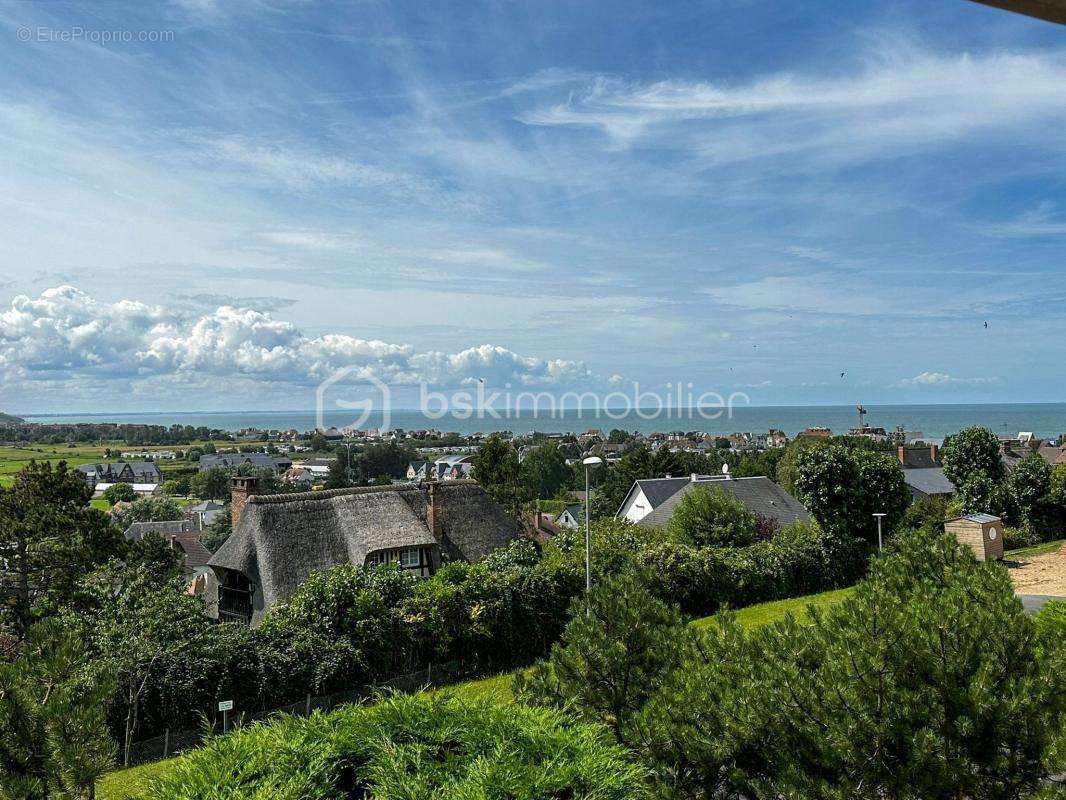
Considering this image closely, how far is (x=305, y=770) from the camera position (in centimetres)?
452

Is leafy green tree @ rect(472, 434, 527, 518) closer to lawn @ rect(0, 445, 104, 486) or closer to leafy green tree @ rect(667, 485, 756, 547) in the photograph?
leafy green tree @ rect(667, 485, 756, 547)

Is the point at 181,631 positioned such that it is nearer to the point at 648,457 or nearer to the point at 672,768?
the point at 672,768

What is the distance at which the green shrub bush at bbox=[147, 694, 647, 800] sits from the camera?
4242 mm

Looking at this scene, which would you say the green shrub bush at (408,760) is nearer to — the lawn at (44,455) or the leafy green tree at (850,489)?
the leafy green tree at (850,489)

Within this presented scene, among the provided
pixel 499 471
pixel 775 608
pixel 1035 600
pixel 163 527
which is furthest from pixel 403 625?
pixel 163 527

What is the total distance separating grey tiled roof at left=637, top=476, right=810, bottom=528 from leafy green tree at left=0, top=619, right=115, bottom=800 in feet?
103

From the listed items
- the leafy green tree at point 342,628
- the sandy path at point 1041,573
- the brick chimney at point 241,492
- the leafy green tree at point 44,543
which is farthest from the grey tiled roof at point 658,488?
the leafy green tree at point 44,543

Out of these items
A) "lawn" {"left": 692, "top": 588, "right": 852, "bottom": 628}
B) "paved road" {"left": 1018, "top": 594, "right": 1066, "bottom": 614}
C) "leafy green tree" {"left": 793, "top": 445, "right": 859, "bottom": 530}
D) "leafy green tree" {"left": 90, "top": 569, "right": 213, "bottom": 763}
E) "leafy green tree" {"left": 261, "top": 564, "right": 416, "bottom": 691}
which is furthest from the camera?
"leafy green tree" {"left": 793, "top": 445, "right": 859, "bottom": 530}

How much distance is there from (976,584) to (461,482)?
75.4ft

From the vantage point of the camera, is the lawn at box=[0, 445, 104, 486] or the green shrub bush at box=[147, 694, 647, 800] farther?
the lawn at box=[0, 445, 104, 486]

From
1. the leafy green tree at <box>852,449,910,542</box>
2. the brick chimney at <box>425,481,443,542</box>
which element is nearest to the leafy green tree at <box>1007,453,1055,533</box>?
the leafy green tree at <box>852,449,910,542</box>

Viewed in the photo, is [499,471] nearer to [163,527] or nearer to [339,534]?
[339,534]

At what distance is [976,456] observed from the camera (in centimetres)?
3669

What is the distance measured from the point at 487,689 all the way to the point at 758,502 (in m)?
23.1
